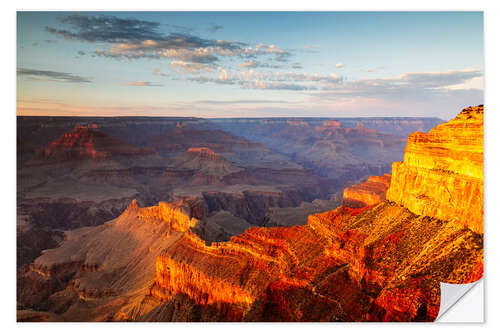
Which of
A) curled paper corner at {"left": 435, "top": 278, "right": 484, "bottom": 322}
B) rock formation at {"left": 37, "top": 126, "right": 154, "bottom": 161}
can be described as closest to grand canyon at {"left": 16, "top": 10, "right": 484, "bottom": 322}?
curled paper corner at {"left": 435, "top": 278, "right": 484, "bottom": 322}

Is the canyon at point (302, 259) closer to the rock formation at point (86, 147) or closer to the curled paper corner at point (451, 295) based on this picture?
the curled paper corner at point (451, 295)

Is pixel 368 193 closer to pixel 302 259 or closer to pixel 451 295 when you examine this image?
pixel 302 259

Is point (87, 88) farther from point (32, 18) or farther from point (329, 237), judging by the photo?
point (329, 237)

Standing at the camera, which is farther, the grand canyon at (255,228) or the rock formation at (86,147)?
the rock formation at (86,147)

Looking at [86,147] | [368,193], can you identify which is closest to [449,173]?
[368,193]

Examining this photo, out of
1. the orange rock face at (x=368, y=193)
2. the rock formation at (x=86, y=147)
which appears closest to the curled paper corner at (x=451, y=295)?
the orange rock face at (x=368, y=193)

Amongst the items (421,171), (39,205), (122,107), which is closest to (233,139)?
(39,205)
